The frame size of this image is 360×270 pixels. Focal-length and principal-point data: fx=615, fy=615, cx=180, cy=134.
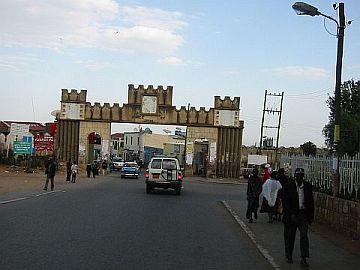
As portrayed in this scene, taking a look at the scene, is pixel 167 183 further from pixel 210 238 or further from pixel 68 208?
pixel 210 238

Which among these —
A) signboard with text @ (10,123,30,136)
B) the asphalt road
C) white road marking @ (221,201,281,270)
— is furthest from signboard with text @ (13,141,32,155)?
white road marking @ (221,201,281,270)

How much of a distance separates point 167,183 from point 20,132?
20.9 m

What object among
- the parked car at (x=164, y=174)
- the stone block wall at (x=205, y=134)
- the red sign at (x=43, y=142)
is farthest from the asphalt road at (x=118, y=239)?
the stone block wall at (x=205, y=134)

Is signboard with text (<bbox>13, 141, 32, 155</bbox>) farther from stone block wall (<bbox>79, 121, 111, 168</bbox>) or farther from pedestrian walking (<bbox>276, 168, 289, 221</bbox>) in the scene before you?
pedestrian walking (<bbox>276, 168, 289, 221</bbox>)

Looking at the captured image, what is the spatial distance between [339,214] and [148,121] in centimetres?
4862

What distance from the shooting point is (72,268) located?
960cm

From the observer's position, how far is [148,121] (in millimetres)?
64188

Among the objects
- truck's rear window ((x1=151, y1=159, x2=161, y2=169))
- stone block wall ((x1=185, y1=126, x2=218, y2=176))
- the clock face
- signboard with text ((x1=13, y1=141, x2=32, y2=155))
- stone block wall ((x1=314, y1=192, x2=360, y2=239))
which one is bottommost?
stone block wall ((x1=314, y1=192, x2=360, y2=239))

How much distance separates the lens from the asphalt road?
1045cm

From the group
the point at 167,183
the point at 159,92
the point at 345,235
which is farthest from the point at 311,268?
the point at 159,92

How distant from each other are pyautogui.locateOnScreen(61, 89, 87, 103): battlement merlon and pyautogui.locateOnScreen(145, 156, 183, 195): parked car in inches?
1366

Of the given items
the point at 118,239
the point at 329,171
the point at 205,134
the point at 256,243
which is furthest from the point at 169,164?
the point at 205,134

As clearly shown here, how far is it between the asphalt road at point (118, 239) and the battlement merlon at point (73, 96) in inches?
1754

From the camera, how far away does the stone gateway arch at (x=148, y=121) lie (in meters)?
64.6
